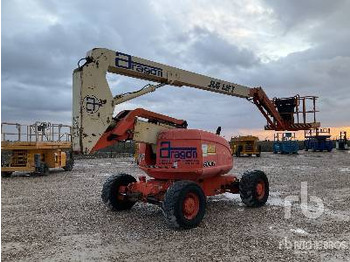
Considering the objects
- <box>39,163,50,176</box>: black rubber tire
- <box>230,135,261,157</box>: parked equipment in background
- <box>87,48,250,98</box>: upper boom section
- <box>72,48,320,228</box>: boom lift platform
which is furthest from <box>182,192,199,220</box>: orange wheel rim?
<box>230,135,261,157</box>: parked equipment in background

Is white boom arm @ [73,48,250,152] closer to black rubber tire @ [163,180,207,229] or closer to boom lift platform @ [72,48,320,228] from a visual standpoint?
boom lift platform @ [72,48,320,228]

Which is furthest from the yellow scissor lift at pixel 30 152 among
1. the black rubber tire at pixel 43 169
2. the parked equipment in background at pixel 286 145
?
the parked equipment in background at pixel 286 145

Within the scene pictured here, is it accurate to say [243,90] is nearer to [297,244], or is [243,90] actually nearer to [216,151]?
[216,151]

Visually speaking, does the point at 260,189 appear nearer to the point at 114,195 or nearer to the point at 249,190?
the point at 249,190

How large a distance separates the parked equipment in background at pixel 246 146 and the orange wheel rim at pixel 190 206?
95.0 ft

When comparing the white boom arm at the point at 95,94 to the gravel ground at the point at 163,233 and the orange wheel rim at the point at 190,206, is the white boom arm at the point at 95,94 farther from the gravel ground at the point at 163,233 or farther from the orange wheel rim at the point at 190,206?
the orange wheel rim at the point at 190,206

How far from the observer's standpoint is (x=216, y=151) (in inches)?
358

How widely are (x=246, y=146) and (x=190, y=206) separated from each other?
29.5m

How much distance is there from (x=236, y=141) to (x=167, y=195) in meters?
30.1

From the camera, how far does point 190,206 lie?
24.4 ft

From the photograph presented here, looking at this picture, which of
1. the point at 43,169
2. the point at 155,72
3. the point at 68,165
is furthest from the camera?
the point at 68,165

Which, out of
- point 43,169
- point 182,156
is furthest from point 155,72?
point 43,169

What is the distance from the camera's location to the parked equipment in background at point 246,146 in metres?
35.7

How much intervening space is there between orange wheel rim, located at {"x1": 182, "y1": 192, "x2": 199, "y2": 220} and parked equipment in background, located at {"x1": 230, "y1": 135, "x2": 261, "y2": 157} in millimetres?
28951
